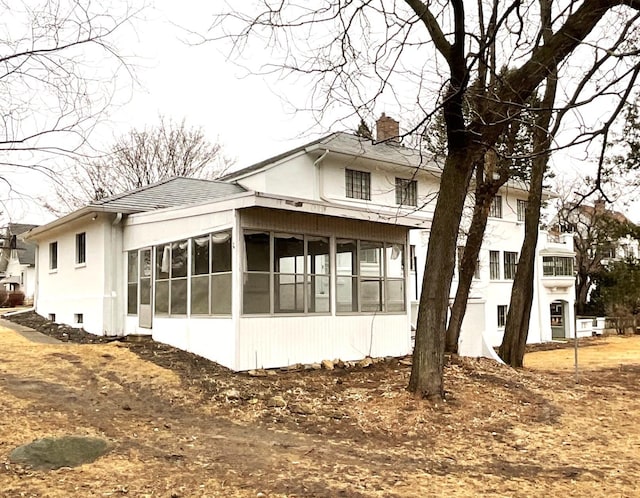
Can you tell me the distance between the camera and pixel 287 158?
1927 centimetres

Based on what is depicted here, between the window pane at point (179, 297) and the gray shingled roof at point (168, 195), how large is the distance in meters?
2.21

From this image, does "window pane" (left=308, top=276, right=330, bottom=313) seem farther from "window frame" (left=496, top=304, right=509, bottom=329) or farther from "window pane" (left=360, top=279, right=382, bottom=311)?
"window frame" (left=496, top=304, right=509, bottom=329)

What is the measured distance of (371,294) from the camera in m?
13.4

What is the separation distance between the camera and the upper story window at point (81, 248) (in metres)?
16.4

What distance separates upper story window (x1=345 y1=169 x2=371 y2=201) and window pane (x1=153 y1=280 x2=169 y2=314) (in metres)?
9.16

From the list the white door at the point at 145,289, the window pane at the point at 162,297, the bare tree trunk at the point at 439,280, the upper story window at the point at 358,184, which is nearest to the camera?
the bare tree trunk at the point at 439,280

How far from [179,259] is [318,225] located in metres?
3.06

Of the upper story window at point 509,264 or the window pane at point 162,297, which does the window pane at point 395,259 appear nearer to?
the window pane at point 162,297

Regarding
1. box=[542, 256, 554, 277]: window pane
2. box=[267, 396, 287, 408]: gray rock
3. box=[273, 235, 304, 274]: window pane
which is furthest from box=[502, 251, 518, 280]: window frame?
box=[267, 396, 287, 408]: gray rock

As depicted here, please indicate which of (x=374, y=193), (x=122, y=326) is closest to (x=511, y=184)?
(x=374, y=193)

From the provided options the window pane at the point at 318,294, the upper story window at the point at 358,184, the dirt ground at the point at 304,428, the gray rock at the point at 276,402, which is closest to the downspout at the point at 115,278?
the dirt ground at the point at 304,428

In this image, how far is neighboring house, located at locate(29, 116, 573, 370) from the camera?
11250 mm

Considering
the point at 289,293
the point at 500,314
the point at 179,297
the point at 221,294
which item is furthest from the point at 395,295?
the point at 500,314

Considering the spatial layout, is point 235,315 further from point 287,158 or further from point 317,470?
point 287,158
